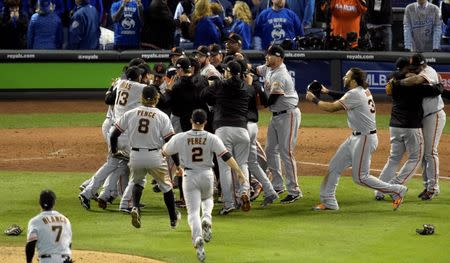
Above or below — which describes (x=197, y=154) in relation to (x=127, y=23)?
below

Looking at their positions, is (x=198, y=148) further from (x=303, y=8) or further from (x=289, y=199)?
(x=303, y=8)

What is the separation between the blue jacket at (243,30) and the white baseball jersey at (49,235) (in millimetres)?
13762

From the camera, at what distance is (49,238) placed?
33.9ft

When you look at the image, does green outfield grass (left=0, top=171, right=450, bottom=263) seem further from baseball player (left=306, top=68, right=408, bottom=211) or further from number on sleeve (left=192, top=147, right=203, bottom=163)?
number on sleeve (left=192, top=147, right=203, bottom=163)

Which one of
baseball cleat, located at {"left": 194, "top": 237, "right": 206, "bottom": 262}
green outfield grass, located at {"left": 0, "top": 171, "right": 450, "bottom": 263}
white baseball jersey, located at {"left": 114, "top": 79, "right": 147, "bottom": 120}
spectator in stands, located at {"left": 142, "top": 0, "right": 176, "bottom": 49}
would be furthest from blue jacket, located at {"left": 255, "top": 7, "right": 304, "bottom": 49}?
baseball cleat, located at {"left": 194, "top": 237, "right": 206, "bottom": 262}

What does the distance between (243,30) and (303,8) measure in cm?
174

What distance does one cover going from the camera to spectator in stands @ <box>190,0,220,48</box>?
23031 millimetres

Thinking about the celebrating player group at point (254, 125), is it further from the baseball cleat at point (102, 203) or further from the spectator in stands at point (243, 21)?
Result: the spectator in stands at point (243, 21)

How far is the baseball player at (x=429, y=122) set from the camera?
51.4ft

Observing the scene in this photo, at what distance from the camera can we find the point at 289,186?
16.0 meters

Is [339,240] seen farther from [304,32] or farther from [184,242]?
[304,32]

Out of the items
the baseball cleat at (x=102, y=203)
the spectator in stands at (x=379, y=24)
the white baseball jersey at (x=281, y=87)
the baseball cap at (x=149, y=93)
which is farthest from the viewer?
the spectator in stands at (x=379, y=24)

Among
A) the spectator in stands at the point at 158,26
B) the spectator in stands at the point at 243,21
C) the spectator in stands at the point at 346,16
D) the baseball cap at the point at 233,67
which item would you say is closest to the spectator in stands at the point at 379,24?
the spectator in stands at the point at 346,16

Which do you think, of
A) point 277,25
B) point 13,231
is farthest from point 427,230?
point 277,25
